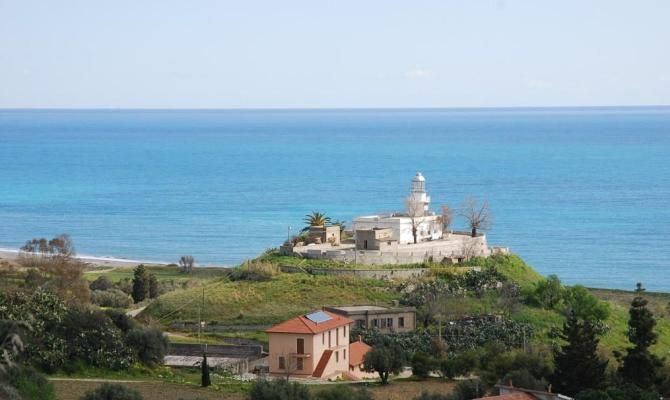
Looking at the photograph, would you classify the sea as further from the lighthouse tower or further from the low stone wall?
the low stone wall

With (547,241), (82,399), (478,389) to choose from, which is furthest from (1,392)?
(547,241)

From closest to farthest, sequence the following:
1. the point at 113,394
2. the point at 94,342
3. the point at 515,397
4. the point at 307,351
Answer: the point at 515,397 < the point at 113,394 < the point at 94,342 < the point at 307,351

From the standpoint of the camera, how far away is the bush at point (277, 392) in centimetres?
3206

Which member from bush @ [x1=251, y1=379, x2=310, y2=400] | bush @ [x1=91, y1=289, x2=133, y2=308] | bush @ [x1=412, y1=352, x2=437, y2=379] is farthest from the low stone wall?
bush @ [x1=251, y1=379, x2=310, y2=400]

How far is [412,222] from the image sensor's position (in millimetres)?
59438

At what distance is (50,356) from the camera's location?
3944 cm

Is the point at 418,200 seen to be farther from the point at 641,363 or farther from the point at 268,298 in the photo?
the point at 641,363

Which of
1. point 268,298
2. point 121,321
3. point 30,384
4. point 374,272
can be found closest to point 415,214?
point 374,272

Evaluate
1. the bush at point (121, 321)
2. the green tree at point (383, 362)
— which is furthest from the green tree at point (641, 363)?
A: the bush at point (121, 321)

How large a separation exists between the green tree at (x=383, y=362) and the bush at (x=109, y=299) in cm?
1676

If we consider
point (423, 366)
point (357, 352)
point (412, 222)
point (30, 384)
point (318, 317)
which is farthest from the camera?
point (412, 222)

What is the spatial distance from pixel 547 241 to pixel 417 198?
36843 mm

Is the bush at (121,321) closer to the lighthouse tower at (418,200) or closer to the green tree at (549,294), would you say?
the green tree at (549,294)

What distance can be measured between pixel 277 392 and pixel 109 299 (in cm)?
2598
